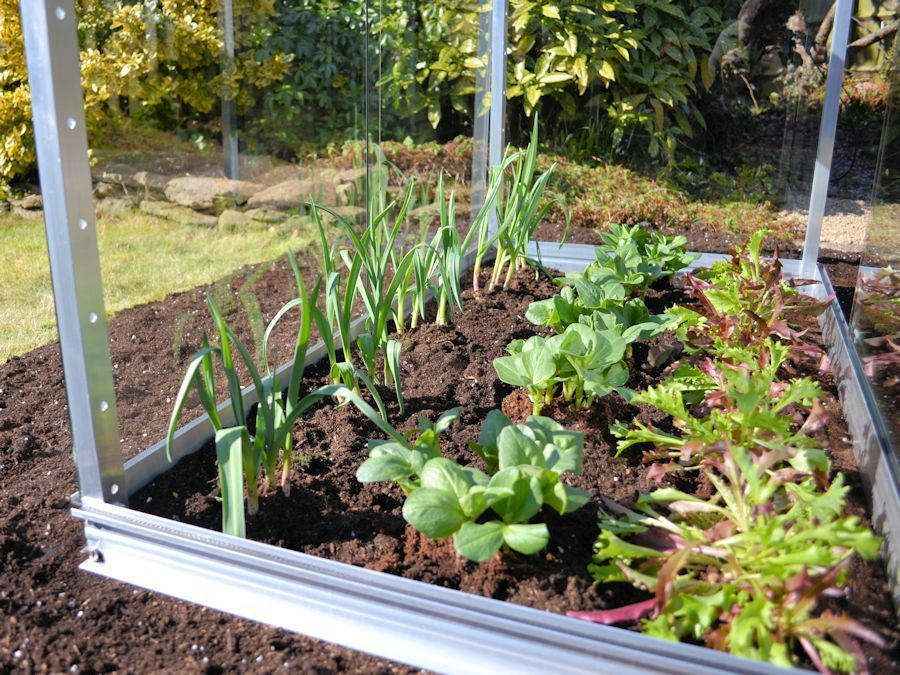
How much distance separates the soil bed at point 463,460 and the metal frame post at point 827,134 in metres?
1.42

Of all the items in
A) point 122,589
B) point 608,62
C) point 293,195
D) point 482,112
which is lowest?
point 122,589

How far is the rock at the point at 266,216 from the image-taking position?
6.85 feet

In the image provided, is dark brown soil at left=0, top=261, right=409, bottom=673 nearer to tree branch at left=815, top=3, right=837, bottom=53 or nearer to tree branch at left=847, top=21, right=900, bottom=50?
tree branch at left=847, top=21, right=900, bottom=50

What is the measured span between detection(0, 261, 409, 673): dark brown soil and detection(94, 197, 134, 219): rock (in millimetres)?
189

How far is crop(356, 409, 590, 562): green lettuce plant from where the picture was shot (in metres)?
1.36

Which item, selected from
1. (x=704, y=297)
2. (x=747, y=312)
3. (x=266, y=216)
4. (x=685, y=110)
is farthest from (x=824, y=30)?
(x=266, y=216)

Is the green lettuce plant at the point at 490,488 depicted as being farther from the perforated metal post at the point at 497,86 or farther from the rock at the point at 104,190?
the perforated metal post at the point at 497,86

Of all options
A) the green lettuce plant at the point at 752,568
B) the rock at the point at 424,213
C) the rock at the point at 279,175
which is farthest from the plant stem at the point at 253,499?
the rock at the point at 424,213

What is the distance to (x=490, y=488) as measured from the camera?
1.39 m

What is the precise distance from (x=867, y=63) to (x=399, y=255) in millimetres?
2079

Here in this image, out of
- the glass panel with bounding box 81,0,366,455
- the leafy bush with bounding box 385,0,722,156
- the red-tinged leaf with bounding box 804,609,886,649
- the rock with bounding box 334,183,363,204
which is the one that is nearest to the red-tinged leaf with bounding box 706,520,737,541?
the red-tinged leaf with bounding box 804,609,886,649

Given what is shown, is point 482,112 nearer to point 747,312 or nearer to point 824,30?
point 824,30

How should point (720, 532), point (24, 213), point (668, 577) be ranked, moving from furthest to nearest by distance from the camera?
1. point (24, 213)
2. point (720, 532)
3. point (668, 577)

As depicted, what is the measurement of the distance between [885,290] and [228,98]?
1.78m
